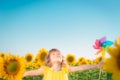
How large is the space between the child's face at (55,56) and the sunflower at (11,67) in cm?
32

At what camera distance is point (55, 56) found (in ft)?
10.8

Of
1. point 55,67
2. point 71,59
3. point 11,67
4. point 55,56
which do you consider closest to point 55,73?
point 55,67

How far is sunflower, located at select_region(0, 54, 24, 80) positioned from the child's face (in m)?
0.32

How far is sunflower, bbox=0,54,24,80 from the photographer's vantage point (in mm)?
3147

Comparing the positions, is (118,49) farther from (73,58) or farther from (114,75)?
(73,58)

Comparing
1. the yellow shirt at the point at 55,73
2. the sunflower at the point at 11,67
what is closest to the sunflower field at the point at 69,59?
the sunflower at the point at 11,67

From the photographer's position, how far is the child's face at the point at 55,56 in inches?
129

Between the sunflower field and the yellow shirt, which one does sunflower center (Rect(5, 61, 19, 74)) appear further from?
the yellow shirt

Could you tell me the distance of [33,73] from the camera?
3.33 meters

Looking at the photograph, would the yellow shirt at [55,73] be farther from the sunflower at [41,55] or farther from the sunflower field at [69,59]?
the sunflower at [41,55]

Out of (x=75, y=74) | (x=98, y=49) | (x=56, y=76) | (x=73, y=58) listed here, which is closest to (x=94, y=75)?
(x=75, y=74)

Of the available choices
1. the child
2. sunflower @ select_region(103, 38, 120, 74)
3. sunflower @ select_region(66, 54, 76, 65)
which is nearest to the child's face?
the child

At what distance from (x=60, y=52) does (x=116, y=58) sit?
2.56 metres

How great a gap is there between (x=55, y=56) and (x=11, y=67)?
1.47ft
